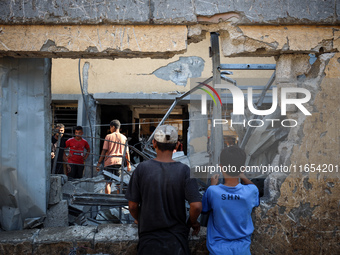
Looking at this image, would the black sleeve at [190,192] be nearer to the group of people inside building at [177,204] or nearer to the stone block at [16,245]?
the group of people inside building at [177,204]

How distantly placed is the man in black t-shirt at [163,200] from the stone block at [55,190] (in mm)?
1596

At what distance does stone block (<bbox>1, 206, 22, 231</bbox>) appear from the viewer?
3072 mm

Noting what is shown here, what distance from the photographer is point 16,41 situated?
2.84m

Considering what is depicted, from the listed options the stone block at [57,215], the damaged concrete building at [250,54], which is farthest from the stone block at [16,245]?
the stone block at [57,215]

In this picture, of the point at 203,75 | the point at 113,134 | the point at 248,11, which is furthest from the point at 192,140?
the point at 248,11

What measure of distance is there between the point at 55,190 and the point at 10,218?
53 centimetres

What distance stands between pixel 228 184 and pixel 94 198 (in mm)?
1948

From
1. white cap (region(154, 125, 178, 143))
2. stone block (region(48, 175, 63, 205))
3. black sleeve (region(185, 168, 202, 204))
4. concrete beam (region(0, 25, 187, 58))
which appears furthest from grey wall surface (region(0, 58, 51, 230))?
black sleeve (region(185, 168, 202, 204))

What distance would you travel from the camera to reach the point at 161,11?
2867 millimetres

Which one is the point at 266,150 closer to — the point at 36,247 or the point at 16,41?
the point at 36,247

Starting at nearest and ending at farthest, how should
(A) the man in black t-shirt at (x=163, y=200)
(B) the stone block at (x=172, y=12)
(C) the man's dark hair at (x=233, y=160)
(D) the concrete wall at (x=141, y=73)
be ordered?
(A) the man in black t-shirt at (x=163, y=200) → (C) the man's dark hair at (x=233, y=160) → (B) the stone block at (x=172, y=12) → (D) the concrete wall at (x=141, y=73)

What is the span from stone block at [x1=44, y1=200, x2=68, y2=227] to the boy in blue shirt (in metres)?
1.96

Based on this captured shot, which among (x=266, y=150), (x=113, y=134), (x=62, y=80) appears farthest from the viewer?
(x=62, y=80)

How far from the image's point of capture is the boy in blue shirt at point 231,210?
6.79ft
